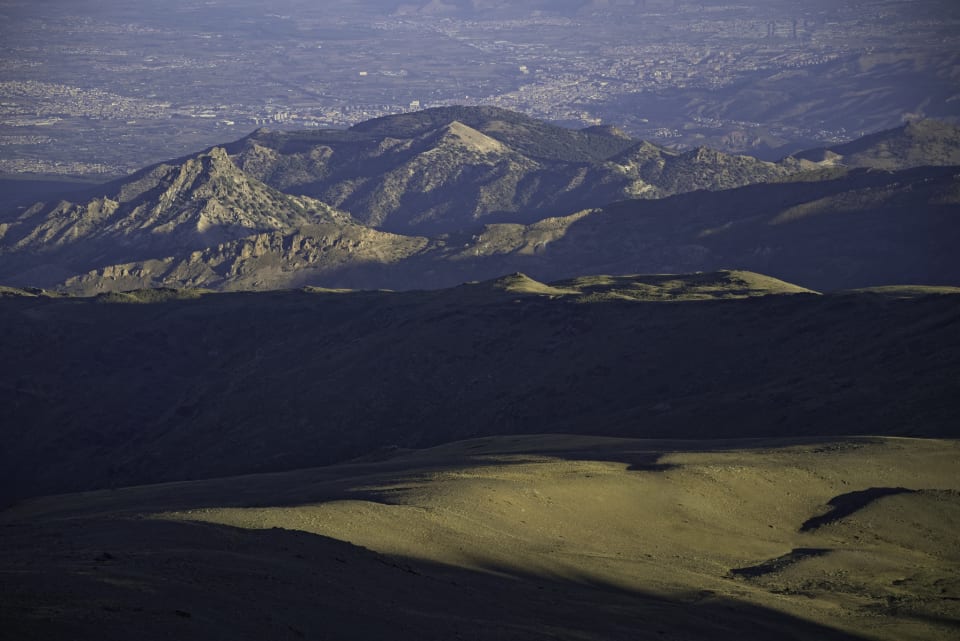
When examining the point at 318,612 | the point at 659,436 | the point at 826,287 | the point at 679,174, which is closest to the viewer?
the point at 318,612

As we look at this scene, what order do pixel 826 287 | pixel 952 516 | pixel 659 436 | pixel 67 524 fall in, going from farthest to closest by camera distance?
pixel 826 287 < pixel 659 436 < pixel 952 516 < pixel 67 524

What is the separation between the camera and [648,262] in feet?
420

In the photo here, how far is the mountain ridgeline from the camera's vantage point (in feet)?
400

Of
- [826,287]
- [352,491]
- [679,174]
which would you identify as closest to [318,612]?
[352,491]

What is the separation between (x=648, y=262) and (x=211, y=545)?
105156 millimetres

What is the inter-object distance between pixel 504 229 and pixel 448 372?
71485 millimetres

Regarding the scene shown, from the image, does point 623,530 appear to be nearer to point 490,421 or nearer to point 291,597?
point 291,597

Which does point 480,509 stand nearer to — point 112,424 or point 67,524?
point 67,524

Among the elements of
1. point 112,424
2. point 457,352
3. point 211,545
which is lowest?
point 112,424

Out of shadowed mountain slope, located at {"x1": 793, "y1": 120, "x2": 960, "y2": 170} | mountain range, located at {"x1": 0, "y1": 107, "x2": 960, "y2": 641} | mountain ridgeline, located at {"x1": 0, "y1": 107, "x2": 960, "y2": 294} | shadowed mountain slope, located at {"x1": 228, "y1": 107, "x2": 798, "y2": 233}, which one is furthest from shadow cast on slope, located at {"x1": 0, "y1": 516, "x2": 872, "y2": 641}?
shadowed mountain slope, located at {"x1": 793, "y1": 120, "x2": 960, "y2": 170}

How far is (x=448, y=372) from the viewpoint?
220ft

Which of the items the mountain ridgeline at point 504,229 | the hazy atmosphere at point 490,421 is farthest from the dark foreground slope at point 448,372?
the mountain ridgeline at point 504,229

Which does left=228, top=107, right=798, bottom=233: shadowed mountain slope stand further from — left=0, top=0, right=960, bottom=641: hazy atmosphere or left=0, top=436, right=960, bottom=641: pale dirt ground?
left=0, top=436, right=960, bottom=641: pale dirt ground

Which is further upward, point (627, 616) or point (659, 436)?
point (627, 616)
